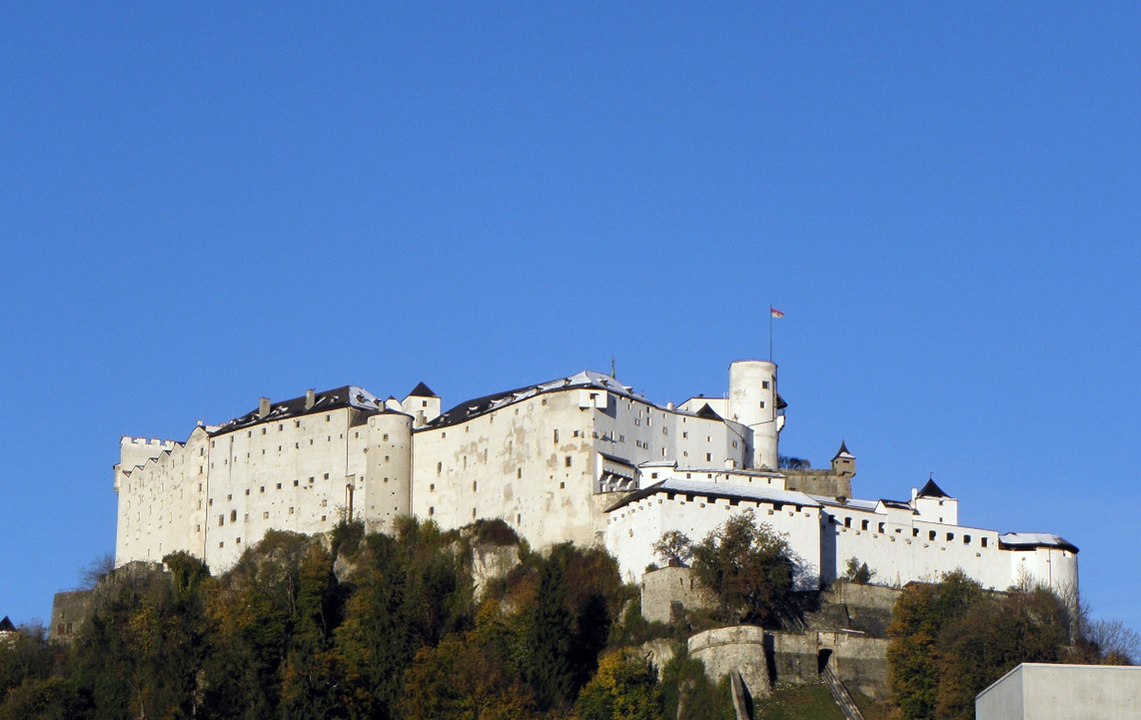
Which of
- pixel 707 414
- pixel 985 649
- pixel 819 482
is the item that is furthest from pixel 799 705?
pixel 707 414

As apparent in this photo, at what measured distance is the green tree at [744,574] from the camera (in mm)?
83438

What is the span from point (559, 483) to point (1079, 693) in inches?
2024

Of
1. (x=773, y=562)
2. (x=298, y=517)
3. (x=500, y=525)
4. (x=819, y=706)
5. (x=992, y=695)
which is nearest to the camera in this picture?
(x=992, y=695)

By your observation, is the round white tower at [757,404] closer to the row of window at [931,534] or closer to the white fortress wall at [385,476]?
the row of window at [931,534]

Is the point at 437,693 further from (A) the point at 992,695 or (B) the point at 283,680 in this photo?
(A) the point at 992,695

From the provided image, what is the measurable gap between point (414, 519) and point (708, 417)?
14.4 meters

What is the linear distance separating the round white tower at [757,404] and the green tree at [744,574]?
18.1 m

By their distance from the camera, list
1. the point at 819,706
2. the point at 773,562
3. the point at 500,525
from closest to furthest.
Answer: the point at 819,706
the point at 773,562
the point at 500,525

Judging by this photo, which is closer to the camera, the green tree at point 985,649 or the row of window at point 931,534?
the green tree at point 985,649

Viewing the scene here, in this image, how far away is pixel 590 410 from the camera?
316 feet

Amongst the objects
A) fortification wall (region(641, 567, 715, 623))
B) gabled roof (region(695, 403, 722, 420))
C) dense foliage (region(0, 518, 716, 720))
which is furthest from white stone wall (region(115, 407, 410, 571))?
fortification wall (region(641, 567, 715, 623))

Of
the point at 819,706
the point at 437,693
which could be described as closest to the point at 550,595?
the point at 437,693

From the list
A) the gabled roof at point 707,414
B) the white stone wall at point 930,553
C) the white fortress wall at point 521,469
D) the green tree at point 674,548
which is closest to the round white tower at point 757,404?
the gabled roof at point 707,414

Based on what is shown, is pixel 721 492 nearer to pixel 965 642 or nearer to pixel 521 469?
pixel 521 469
